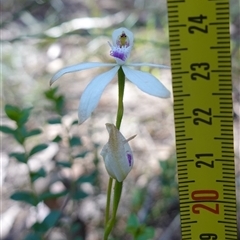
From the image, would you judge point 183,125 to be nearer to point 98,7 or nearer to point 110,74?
point 110,74

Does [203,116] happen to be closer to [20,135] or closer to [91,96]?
[91,96]

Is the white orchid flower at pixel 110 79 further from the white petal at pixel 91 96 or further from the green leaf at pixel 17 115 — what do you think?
the green leaf at pixel 17 115

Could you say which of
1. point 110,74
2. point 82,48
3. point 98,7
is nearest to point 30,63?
point 82,48

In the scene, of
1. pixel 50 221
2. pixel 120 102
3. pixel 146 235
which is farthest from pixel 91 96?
pixel 50 221

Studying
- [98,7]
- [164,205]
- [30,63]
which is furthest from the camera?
[98,7]

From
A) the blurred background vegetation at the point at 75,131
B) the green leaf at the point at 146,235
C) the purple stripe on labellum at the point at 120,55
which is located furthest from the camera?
the blurred background vegetation at the point at 75,131

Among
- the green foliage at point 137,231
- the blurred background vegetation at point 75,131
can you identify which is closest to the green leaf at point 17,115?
the blurred background vegetation at point 75,131
